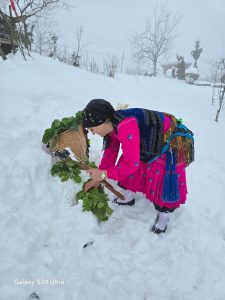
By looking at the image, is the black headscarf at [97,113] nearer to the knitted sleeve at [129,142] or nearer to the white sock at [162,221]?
the knitted sleeve at [129,142]

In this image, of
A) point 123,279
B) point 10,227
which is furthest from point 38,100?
point 123,279

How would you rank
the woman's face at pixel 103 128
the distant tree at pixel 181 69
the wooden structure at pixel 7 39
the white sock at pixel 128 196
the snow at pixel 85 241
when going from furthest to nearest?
the distant tree at pixel 181 69, the wooden structure at pixel 7 39, the white sock at pixel 128 196, the woman's face at pixel 103 128, the snow at pixel 85 241

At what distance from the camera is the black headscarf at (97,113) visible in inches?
71.6

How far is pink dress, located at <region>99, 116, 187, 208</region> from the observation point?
1828 millimetres

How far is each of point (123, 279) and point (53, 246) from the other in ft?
1.86

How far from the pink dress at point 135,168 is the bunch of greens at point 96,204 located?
9.9 inches

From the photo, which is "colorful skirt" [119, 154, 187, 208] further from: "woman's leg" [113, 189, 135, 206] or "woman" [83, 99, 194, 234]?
"woman's leg" [113, 189, 135, 206]

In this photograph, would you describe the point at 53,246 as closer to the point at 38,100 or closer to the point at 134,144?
the point at 134,144

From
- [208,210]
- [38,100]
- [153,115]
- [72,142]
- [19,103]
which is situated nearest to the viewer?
[153,115]

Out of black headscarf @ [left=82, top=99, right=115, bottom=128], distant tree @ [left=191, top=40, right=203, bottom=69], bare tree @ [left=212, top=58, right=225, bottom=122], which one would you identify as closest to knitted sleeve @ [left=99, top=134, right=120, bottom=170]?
black headscarf @ [left=82, top=99, right=115, bottom=128]

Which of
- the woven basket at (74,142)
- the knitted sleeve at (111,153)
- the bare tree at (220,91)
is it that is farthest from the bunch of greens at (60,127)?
the bare tree at (220,91)

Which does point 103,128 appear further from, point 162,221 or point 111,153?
point 162,221

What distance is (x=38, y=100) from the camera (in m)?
3.88

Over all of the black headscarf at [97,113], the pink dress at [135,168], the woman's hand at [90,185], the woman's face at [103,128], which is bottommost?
the woman's hand at [90,185]
